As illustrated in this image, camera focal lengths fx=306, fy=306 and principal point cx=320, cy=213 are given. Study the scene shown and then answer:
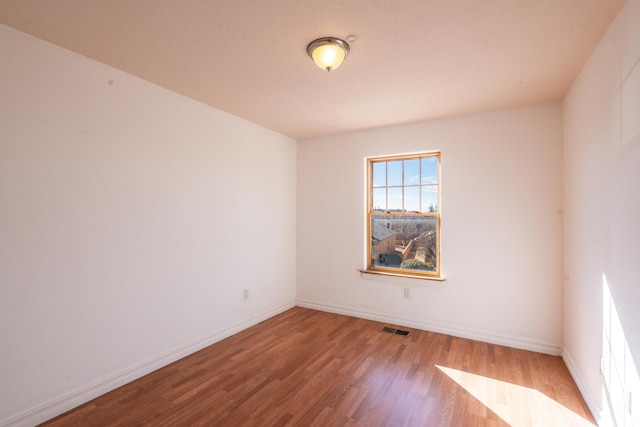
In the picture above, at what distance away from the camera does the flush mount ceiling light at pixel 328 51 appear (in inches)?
83.0

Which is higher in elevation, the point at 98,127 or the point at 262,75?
the point at 262,75

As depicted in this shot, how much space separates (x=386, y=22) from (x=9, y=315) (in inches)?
122

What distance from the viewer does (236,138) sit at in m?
3.81

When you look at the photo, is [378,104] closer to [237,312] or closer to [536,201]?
[536,201]

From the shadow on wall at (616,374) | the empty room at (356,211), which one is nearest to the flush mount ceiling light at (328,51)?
the empty room at (356,211)

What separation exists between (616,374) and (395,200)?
9.09ft

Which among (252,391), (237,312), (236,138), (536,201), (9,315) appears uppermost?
(236,138)

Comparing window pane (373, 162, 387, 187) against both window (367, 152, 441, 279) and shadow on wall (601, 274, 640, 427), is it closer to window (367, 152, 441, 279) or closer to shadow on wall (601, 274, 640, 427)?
window (367, 152, 441, 279)

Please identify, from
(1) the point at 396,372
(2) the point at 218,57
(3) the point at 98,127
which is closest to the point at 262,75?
(2) the point at 218,57

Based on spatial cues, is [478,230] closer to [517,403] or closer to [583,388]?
[583,388]

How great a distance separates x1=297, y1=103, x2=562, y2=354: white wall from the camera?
3.25m

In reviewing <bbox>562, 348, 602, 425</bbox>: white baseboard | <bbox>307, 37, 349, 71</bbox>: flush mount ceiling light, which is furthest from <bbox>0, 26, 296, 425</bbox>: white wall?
<bbox>562, 348, 602, 425</bbox>: white baseboard

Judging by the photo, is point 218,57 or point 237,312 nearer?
point 218,57

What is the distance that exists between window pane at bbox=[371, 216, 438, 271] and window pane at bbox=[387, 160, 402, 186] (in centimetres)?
50
